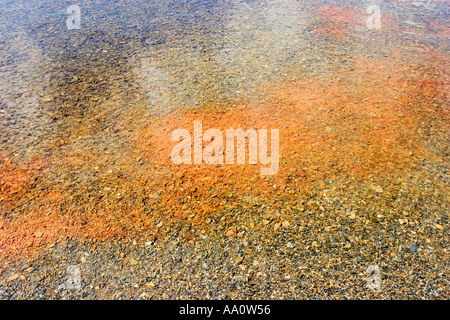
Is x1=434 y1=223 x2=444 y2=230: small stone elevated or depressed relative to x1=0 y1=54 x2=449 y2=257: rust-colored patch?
depressed

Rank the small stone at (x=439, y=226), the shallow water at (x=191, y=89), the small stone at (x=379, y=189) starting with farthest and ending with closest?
1. the shallow water at (x=191, y=89)
2. the small stone at (x=379, y=189)
3. the small stone at (x=439, y=226)

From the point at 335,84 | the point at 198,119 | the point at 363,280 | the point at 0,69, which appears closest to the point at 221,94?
the point at 198,119

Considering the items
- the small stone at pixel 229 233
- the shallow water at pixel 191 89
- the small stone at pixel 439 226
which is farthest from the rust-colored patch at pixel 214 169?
the small stone at pixel 439 226

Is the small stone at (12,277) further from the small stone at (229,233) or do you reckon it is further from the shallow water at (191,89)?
the small stone at (229,233)

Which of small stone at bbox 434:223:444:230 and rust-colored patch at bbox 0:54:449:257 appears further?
rust-colored patch at bbox 0:54:449:257

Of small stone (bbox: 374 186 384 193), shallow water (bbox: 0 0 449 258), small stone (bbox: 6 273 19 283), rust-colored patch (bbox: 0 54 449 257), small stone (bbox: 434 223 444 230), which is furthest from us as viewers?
shallow water (bbox: 0 0 449 258)

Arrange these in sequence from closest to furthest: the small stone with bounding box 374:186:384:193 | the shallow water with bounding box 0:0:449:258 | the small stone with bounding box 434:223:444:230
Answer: the small stone with bounding box 434:223:444:230
the small stone with bounding box 374:186:384:193
the shallow water with bounding box 0:0:449:258

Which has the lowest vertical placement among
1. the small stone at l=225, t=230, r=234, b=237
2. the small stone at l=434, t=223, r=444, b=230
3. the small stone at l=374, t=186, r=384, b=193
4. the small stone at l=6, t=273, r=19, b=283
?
the small stone at l=434, t=223, r=444, b=230

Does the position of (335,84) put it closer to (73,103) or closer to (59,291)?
(73,103)

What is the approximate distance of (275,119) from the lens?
4.48m

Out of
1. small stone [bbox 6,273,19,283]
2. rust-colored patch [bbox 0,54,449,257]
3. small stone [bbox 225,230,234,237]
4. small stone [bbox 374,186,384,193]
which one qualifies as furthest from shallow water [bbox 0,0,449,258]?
small stone [bbox 6,273,19,283]

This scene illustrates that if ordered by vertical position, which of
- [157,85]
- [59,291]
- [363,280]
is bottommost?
[363,280]

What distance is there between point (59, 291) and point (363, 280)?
2.43 metres

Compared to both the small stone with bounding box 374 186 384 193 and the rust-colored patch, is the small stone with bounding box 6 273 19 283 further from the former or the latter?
the small stone with bounding box 374 186 384 193
